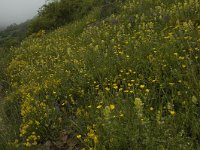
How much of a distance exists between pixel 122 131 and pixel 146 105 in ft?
1.64

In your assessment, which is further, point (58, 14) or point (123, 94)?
point (58, 14)

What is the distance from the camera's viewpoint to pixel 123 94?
512cm

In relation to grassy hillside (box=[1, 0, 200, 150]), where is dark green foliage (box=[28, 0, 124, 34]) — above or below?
below

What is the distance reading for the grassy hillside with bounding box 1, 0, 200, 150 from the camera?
394 centimetres

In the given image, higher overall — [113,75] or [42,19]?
[113,75]

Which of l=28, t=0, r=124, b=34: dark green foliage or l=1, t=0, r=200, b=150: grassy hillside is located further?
l=28, t=0, r=124, b=34: dark green foliage

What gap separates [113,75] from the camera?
579 cm

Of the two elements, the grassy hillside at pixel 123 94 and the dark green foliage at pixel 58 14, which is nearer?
the grassy hillside at pixel 123 94

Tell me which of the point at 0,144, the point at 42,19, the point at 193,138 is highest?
the point at 193,138

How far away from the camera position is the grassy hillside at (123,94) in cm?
394

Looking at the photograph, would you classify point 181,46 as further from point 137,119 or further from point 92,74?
point 137,119

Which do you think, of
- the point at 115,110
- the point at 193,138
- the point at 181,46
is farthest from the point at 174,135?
the point at 181,46

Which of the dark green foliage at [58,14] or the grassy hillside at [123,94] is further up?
the grassy hillside at [123,94]

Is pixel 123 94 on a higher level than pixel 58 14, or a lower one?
higher
